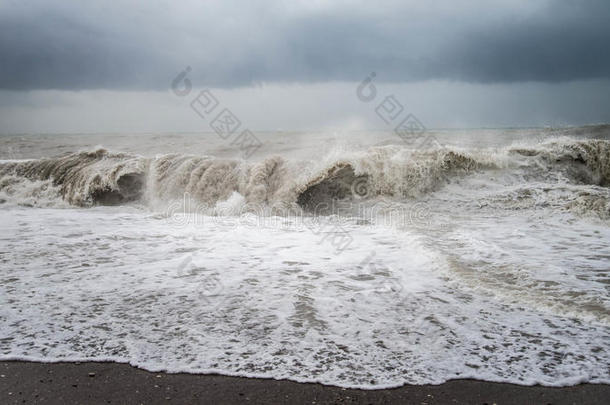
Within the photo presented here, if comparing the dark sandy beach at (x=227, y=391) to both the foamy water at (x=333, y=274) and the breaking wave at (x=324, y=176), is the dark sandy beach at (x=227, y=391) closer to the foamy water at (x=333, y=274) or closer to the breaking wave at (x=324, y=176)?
the foamy water at (x=333, y=274)

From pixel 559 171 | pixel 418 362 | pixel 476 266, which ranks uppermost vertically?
pixel 559 171

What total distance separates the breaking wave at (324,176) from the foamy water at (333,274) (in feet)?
0.16

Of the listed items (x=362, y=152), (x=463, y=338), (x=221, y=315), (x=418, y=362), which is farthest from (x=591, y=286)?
(x=362, y=152)

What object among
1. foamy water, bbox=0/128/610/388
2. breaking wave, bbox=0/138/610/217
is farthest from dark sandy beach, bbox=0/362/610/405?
breaking wave, bbox=0/138/610/217

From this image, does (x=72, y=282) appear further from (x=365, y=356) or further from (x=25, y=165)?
(x=25, y=165)

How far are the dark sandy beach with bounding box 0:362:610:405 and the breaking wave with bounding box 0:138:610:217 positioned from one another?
6312 mm

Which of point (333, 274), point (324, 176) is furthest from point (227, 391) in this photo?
point (324, 176)

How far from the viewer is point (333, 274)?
170 inches

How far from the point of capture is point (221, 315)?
129 inches

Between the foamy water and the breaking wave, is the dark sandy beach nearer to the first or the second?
the foamy water

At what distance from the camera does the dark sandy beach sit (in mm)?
2229

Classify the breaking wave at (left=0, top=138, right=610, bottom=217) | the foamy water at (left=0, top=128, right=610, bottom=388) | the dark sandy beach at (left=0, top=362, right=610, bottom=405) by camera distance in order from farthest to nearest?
the breaking wave at (left=0, top=138, right=610, bottom=217)
the foamy water at (left=0, top=128, right=610, bottom=388)
the dark sandy beach at (left=0, top=362, right=610, bottom=405)

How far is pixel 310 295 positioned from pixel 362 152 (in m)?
6.26

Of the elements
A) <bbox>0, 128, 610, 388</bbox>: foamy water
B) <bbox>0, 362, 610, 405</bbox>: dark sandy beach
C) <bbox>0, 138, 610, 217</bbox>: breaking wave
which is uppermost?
<bbox>0, 138, 610, 217</bbox>: breaking wave
